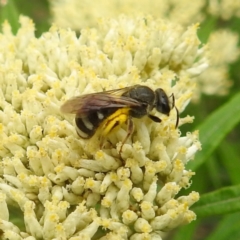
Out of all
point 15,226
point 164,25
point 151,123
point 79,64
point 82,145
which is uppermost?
point 164,25

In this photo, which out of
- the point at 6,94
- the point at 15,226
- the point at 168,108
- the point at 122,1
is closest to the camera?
the point at 15,226

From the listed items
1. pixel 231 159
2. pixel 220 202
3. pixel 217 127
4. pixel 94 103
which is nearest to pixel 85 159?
pixel 94 103

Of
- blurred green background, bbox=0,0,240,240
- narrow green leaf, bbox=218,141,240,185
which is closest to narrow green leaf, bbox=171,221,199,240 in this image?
blurred green background, bbox=0,0,240,240

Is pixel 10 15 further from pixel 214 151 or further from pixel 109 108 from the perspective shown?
pixel 214 151

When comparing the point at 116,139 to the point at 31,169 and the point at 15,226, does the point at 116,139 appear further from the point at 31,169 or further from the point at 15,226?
the point at 15,226

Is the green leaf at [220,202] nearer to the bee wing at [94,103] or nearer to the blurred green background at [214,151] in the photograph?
the blurred green background at [214,151]

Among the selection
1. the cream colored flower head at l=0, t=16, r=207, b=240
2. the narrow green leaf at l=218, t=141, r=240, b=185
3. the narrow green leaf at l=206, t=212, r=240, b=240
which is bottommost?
the cream colored flower head at l=0, t=16, r=207, b=240

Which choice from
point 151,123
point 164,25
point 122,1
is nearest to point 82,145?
point 151,123

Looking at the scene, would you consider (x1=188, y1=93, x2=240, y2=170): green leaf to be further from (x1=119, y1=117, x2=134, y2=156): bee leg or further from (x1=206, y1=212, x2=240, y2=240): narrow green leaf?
(x1=119, y1=117, x2=134, y2=156): bee leg
